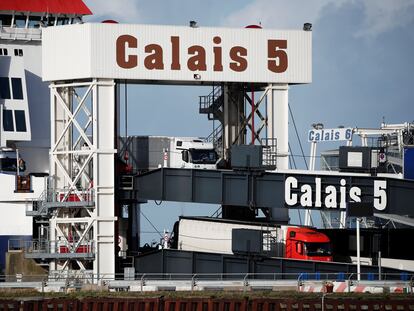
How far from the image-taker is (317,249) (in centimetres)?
7944

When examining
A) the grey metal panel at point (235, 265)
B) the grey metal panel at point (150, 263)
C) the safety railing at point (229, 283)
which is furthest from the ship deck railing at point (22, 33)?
the grey metal panel at point (235, 265)

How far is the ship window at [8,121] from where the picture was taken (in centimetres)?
9775

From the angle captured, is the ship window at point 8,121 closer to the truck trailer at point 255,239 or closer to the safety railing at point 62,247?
the safety railing at point 62,247

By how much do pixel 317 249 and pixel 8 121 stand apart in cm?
2867

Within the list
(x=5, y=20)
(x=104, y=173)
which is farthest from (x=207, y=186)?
(x=5, y=20)

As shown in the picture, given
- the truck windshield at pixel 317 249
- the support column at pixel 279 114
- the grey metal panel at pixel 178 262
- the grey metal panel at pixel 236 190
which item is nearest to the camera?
the truck windshield at pixel 317 249

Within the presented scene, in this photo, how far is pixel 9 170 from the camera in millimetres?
94688

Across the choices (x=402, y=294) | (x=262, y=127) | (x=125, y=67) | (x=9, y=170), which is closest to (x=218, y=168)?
(x=262, y=127)

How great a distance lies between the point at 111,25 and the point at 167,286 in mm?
17912

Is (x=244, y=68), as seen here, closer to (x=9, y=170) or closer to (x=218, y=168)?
(x=218, y=168)

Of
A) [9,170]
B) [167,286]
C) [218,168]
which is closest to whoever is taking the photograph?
[167,286]

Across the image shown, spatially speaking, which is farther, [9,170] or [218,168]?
[9,170]

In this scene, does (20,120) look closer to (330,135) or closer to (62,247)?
(62,247)

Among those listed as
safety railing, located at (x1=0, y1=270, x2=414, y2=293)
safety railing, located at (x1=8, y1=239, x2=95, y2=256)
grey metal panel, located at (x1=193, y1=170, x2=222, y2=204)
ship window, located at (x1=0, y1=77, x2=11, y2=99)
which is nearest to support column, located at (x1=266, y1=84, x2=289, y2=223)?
grey metal panel, located at (x1=193, y1=170, x2=222, y2=204)
